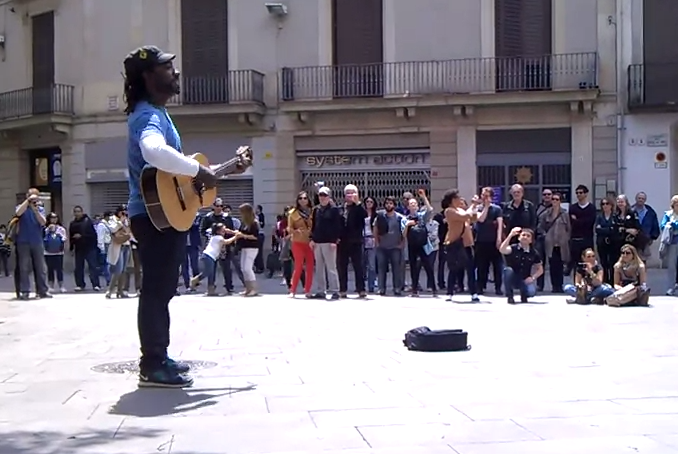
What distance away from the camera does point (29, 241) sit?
1589 cm

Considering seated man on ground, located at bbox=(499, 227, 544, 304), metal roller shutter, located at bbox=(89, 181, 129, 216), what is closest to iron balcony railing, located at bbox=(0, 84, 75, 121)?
metal roller shutter, located at bbox=(89, 181, 129, 216)

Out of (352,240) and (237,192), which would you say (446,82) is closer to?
(237,192)

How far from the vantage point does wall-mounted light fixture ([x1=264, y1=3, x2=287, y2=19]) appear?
24438 millimetres

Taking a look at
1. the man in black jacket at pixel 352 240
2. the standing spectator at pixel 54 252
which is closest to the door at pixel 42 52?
the standing spectator at pixel 54 252

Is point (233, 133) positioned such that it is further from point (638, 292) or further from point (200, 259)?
point (638, 292)

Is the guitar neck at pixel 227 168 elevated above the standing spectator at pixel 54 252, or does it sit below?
Answer: above

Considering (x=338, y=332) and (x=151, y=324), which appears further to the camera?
(x=338, y=332)

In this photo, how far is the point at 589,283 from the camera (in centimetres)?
1323

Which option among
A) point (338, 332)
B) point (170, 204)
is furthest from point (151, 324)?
point (338, 332)

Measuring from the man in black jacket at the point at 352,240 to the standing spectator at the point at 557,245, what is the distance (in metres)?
3.20

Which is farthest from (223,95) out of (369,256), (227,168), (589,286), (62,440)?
(62,440)

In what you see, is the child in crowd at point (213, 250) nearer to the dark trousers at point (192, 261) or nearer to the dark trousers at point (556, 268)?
the dark trousers at point (192, 261)

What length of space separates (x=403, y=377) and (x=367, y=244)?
9.96 metres

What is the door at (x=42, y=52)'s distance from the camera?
27.5 metres
